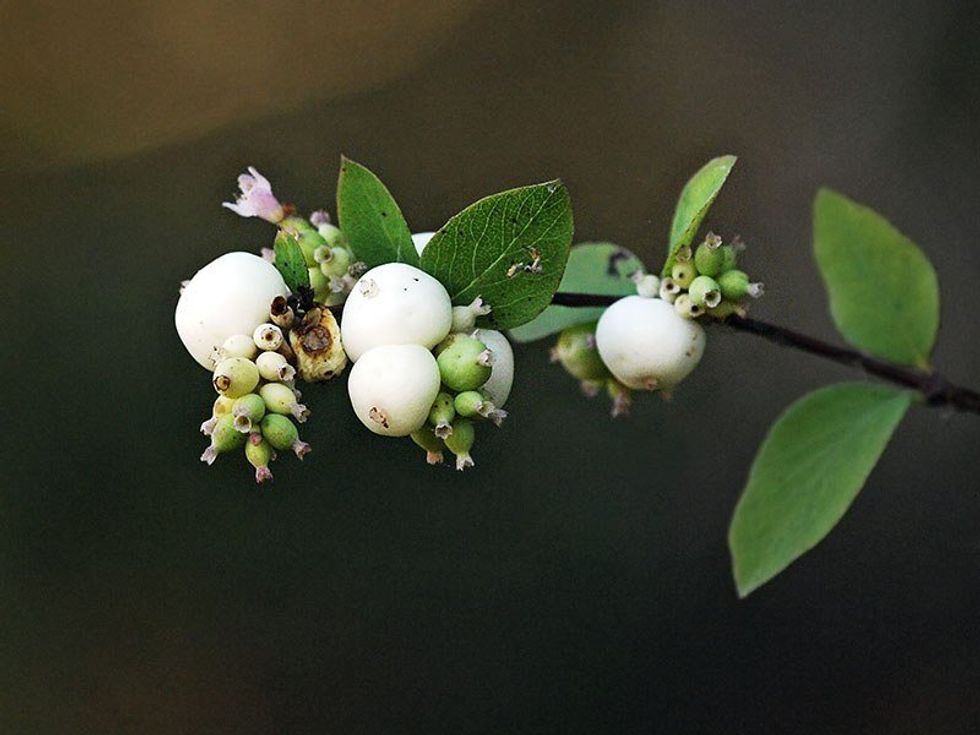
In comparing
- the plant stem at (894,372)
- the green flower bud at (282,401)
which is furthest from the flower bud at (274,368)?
the plant stem at (894,372)

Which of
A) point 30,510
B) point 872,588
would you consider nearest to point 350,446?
point 30,510

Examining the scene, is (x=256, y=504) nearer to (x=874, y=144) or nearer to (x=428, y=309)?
(x=874, y=144)

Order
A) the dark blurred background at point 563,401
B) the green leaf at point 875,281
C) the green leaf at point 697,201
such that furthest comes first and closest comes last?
the dark blurred background at point 563,401
the green leaf at point 697,201
the green leaf at point 875,281

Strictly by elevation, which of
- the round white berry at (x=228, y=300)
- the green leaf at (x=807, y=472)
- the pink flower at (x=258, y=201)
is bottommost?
the green leaf at (x=807, y=472)

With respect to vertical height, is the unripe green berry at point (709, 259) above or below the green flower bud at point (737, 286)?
above

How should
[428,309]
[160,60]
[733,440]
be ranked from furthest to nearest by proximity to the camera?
[160,60] < [733,440] < [428,309]

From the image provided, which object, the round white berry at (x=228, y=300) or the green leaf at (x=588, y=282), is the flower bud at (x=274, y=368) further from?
the green leaf at (x=588, y=282)

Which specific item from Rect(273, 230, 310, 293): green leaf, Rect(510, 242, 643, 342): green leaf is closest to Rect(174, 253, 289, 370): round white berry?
Rect(273, 230, 310, 293): green leaf
